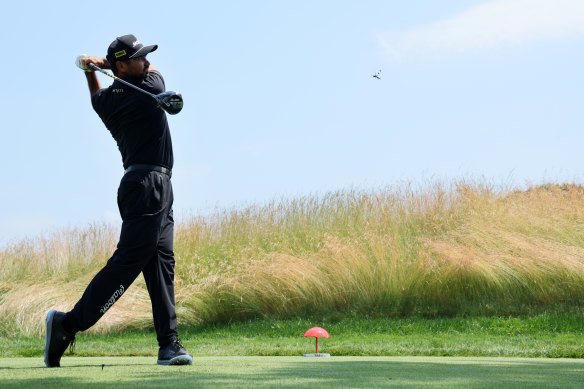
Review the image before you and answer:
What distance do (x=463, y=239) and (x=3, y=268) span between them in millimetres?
7897

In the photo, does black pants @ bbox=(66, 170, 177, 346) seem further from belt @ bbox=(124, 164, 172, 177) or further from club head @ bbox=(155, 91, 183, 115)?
club head @ bbox=(155, 91, 183, 115)

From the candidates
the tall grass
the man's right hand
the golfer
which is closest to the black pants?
the golfer

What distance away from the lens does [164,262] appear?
3826mm

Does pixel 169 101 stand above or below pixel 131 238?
above

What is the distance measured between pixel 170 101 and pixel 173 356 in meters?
1.33

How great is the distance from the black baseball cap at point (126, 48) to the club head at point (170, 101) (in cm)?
36

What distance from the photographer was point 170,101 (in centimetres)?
361

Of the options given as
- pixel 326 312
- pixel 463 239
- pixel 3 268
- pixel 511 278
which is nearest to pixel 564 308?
pixel 511 278

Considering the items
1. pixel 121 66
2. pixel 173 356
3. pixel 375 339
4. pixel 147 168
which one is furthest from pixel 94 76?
pixel 375 339

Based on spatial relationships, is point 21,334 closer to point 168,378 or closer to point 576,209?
point 168,378

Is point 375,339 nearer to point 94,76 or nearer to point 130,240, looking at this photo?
point 130,240

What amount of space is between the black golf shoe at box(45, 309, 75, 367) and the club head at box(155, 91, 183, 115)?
48.4 inches

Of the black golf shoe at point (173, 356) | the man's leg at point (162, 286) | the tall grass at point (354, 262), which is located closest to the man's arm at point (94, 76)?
the man's leg at point (162, 286)

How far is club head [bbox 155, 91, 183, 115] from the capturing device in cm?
361
